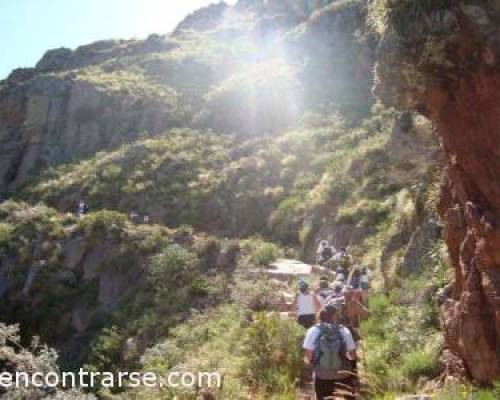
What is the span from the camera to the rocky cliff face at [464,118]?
6758mm

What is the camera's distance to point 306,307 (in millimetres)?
11320

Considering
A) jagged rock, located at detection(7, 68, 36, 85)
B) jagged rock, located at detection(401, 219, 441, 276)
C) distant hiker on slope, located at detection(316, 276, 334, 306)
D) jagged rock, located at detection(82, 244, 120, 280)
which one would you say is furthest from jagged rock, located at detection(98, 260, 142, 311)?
jagged rock, located at detection(7, 68, 36, 85)

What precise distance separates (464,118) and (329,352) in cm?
333

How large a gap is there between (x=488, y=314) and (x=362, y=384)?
7.39 feet

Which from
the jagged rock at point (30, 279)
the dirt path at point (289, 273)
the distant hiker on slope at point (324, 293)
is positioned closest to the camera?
the distant hiker on slope at point (324, 293)

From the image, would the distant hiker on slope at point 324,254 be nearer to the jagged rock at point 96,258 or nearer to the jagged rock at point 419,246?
the jagged rock at point 419,246

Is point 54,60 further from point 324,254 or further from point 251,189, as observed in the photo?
point 324,254

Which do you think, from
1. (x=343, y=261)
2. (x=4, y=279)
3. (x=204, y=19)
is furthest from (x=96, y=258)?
(x=204, y=19)

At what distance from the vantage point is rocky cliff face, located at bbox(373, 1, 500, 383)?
6758 millimetres

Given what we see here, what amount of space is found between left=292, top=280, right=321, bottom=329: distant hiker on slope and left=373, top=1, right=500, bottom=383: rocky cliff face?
11.6ft

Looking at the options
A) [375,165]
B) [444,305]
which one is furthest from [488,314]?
[375,165]

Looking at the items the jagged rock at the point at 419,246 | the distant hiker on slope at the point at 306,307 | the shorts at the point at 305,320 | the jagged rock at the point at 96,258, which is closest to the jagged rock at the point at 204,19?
the jagged rock at the point at 96,258

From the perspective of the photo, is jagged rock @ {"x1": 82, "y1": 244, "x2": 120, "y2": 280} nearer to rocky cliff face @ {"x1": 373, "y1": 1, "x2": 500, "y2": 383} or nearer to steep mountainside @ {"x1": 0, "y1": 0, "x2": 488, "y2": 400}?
steep mountainside @ {"x1": 0, "y1": 0, "x2": 488, "y2": 400}

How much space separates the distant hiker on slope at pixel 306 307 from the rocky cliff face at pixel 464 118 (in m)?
3.53
